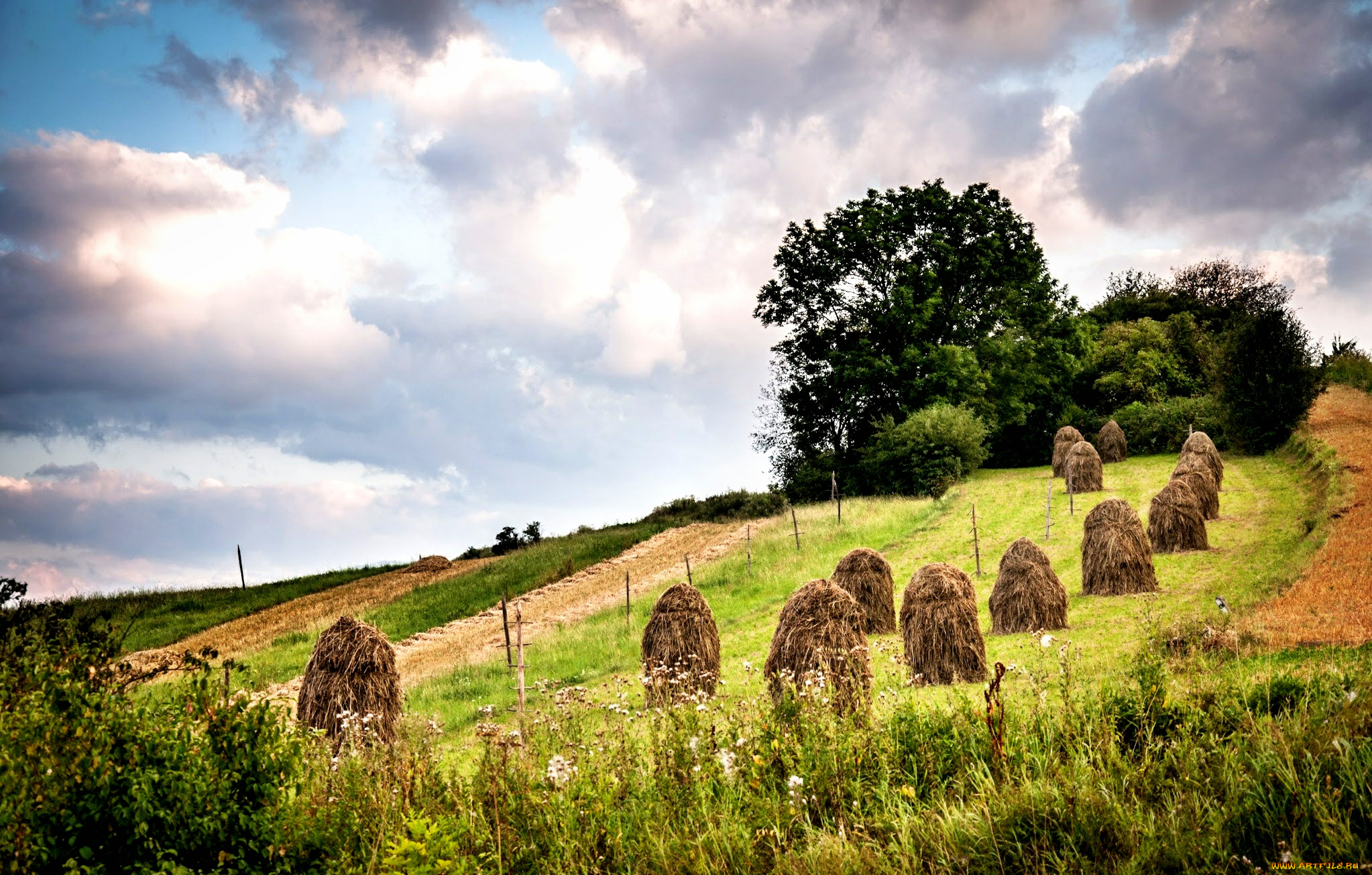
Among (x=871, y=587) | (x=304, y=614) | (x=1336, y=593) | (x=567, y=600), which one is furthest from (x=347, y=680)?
(x=304, y=614)

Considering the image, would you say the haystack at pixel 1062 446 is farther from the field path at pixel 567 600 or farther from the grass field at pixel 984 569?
the field path at pixel 567 600

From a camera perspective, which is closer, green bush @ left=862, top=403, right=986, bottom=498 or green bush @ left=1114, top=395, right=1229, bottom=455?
green bush @ left=862, top=403, right=986, bottom=498

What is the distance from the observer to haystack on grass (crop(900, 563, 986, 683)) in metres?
14.3

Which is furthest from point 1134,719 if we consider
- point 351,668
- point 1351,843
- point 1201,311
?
point 1201,311

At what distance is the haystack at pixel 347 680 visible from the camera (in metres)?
12.7

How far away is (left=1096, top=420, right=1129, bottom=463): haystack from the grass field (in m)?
1.54

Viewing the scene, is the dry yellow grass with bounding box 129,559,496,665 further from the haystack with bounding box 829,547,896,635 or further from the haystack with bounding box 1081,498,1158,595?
the haystack with bounding box 1081,498,1158,595

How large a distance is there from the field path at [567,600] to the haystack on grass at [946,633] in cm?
1140

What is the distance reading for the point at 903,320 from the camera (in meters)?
40.4

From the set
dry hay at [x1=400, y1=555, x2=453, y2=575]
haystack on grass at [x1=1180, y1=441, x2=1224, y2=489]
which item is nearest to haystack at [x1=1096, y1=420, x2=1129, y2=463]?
haystack on grass at [x1=1180, y1=441, x2=1224, y2=489]

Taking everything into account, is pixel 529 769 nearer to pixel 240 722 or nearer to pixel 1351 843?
pixel 240 722

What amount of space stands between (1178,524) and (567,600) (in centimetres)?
1926

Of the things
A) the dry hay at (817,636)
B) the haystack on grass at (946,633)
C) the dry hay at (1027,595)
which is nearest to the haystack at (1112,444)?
the dry hay at (1027,595)

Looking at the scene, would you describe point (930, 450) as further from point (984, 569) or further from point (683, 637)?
point (683, 637)
